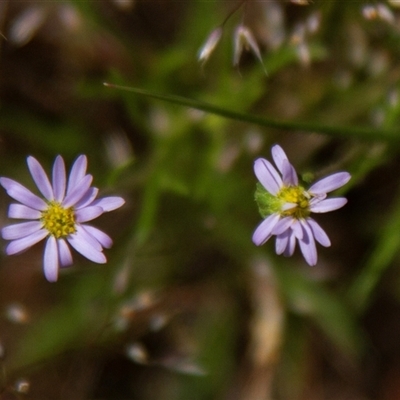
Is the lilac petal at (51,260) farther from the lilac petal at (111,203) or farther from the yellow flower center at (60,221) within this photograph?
the lilac petal at (111,203)

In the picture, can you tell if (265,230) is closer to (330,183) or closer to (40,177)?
(330,183)

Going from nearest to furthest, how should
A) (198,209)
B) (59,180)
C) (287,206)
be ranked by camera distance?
1. (287,206)
2. (59,180)
3. (198,209)

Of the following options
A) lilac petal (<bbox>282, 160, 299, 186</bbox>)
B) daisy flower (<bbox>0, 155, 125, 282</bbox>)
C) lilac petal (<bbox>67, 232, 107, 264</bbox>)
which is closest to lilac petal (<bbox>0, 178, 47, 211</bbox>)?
daisy flower (<bbox>0, 155, 125, 282</bbox>)

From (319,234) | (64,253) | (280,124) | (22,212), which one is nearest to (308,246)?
(319,234)

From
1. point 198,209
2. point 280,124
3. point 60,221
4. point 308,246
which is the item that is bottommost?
point 308,246

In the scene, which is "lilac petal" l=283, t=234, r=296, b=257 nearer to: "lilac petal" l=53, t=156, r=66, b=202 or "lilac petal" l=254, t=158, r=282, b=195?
"lilac petal" l=254, t=158, r=282, b=195

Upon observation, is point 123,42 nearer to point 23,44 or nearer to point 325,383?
point 23,44
